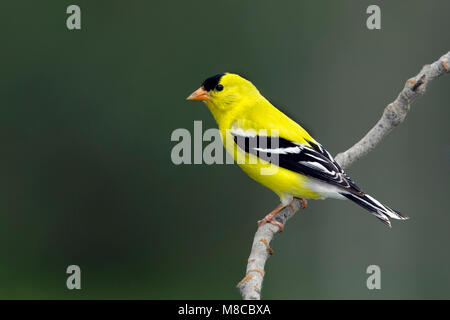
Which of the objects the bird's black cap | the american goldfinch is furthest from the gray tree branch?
the bird's black cap

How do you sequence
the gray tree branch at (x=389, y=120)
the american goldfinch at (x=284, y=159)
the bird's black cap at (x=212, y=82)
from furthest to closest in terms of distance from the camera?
the bird's black cap at (x=212, y=82) → the american goldfinch at (x=284, y=159) → the gray tree branch at (x=389, y=120)

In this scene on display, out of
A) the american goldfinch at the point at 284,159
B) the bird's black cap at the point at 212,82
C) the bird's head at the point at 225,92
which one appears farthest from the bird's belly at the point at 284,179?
the bird's black cap at the point at 212,82

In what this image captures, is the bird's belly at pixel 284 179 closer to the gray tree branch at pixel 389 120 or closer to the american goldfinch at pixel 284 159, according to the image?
the american goldfinch at pixel 284 159

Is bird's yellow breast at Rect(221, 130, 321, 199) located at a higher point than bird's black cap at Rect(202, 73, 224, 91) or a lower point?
lower

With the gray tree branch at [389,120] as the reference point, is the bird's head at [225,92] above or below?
above

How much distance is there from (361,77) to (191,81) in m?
1.77

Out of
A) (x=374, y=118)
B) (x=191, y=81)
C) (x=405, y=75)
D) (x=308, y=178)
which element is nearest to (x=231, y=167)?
(x=191, y=81)

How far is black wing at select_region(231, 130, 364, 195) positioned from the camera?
3166 millimetres

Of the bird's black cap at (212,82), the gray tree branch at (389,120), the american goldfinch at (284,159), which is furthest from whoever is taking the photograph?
the bird's black cap at (212,82)

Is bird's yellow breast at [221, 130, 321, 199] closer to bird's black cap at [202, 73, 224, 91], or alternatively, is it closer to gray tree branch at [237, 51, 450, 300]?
gray tree branch at [237, 51, 450, 300]

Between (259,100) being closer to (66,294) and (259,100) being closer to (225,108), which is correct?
(225,108)

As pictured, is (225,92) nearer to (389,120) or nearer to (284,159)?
(284,159)

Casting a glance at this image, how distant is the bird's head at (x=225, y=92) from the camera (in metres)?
3.60

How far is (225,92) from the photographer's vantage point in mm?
3611
